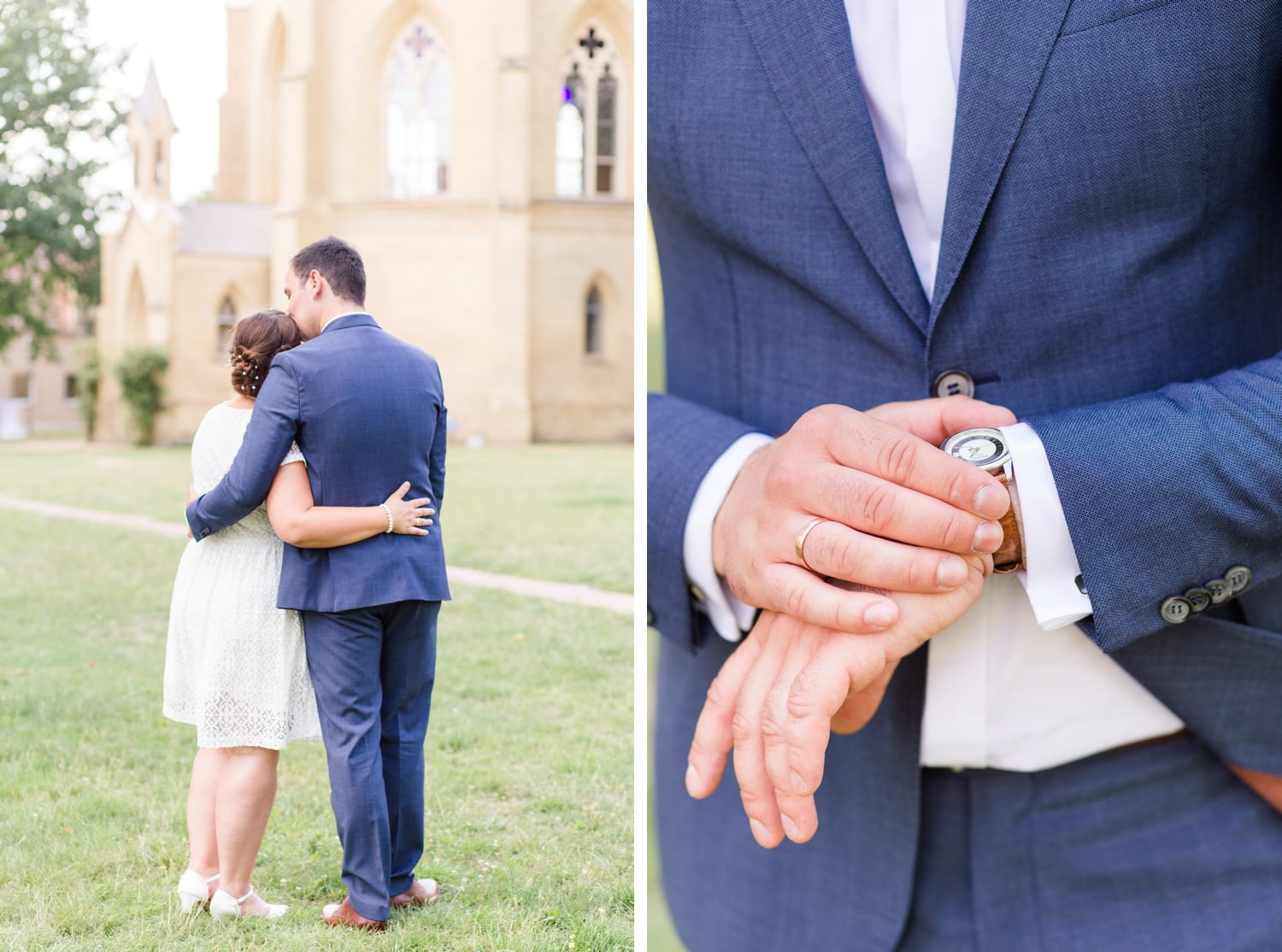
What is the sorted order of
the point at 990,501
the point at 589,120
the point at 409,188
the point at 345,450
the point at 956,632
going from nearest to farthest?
the point at 990,501 → the point at 956,632 → the point at 345,450 → the point at 409,188 → the point at 589,120

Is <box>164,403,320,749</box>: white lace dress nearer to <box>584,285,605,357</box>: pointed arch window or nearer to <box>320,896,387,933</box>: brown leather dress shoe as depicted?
<box>320,896,387,933</box>: brown leather dress shoe

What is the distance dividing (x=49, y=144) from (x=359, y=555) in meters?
0.92

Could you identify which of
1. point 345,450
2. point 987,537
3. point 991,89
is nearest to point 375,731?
point 345,450

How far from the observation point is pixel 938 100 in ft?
4.00

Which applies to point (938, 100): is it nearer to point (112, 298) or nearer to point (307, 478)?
point (307, 478)

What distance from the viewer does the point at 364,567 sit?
1469mm

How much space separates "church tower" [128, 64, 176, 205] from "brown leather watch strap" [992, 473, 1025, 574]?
4.73 ft

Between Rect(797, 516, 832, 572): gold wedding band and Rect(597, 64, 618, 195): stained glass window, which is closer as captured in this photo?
Rect(797, 516, 832, 572): gold wedding band

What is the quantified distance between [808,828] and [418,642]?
2.35ft

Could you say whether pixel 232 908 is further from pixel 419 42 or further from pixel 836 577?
pixel 419 42

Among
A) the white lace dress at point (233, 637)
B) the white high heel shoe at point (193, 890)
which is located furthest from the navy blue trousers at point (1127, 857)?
the white high heel shoe at point (193, 890)

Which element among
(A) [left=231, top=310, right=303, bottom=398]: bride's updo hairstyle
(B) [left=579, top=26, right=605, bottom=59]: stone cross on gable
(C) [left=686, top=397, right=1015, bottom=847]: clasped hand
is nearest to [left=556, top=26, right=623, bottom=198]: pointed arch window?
(B) [left=579, top=26, right=605, bottom=59]: stone cross on gable

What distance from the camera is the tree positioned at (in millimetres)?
1661

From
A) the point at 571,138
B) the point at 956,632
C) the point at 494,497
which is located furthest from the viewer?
the point at 571,138
